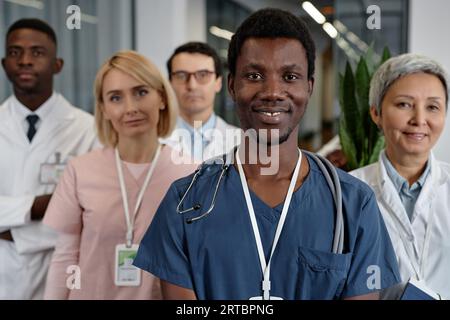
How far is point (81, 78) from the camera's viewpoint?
2336 mm

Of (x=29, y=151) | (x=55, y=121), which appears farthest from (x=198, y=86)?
(x=29, y=151)

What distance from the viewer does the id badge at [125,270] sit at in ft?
5.13

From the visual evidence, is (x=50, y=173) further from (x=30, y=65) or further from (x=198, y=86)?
(x=198, y=86)

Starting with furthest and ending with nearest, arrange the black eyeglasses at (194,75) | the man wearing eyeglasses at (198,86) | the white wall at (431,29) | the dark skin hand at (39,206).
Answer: the black eyeglasses at (194,75) → the man wearing eyeglasses at (198,86) → the dark skin hand at (39,206) → the white wall at (431,29)

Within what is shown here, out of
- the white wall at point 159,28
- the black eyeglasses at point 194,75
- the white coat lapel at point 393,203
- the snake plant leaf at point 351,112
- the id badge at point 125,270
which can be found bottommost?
the id badge at point 125,270

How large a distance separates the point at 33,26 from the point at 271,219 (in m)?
1.30

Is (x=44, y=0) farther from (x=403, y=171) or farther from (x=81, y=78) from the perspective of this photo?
(x=403, y=171)

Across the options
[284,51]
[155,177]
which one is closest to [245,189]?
[284,51]

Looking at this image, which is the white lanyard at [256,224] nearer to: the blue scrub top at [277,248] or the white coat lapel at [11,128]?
the blue scrub top at [277,248]

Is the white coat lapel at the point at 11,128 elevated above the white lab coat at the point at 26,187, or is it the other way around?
the white coat lapel at the point at 11,128

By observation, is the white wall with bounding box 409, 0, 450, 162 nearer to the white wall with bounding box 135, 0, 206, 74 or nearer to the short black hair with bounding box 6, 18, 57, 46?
the white wall with bounding box 135, 0, 206, 74

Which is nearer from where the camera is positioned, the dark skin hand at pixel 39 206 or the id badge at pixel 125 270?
the id badge at pixel 125 270

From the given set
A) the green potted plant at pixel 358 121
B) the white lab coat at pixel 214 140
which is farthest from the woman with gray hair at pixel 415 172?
the white lab coat at pixel 214 140

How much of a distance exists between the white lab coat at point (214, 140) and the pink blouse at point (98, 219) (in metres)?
0.10
